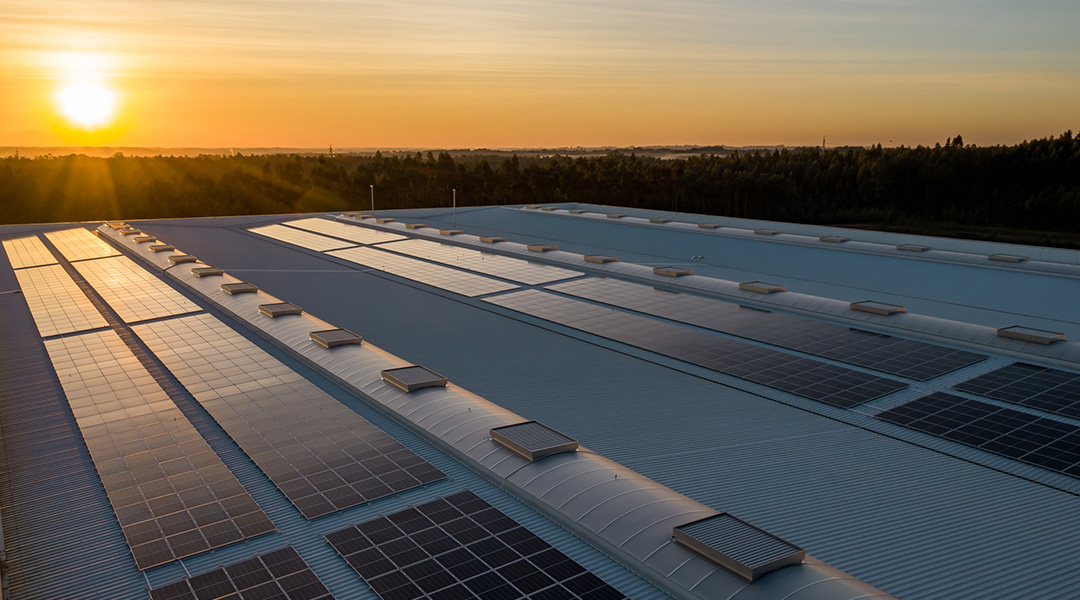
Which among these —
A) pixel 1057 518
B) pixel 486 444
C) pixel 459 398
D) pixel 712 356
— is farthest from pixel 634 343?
pixel 1057 518

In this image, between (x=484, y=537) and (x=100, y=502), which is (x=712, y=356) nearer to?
(x=484, y=537)

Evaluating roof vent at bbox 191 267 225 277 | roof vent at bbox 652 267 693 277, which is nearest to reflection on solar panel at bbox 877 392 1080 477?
roof vent at bbox 652 267 693 277

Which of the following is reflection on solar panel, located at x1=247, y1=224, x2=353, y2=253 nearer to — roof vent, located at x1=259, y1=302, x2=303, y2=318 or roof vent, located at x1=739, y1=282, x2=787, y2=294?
roof vent, located at x1=259, y1=302, x2=303, y2=318

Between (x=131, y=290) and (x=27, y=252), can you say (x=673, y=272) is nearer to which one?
(x=131, y=290)

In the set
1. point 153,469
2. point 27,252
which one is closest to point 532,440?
point 153,469

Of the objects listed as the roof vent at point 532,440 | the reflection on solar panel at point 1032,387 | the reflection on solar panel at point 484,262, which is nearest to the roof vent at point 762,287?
the reflection on solar panel at point 484,262

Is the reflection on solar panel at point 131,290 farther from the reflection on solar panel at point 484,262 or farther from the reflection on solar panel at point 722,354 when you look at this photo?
the reflection on solar panel at point 484,262

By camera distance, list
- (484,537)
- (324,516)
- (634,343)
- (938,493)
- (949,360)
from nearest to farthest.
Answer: (484,537) → (324,516) → (938,493) → (949,360) → (634,343)
